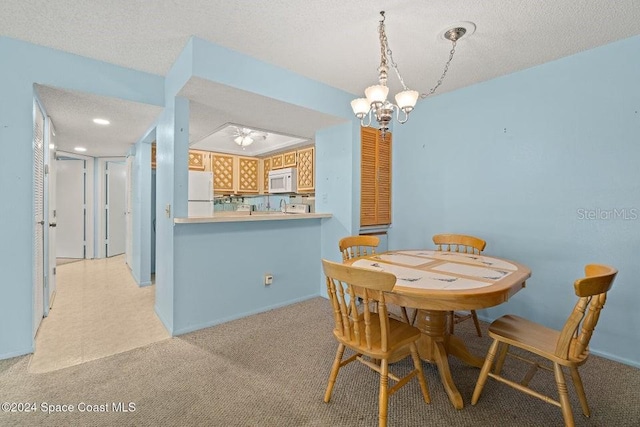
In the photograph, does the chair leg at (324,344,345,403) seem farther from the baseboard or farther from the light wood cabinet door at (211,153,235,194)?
the light wood cabinet door at (211,153,235,194)

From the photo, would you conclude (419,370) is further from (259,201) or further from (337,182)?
(259,201)

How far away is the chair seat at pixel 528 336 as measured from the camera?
1425 mm

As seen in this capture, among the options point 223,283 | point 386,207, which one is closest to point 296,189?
point 386,207

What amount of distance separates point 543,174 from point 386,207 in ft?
5.25

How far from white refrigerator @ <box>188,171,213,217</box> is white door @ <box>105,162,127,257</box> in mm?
3043

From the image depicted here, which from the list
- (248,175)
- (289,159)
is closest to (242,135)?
(289,159)

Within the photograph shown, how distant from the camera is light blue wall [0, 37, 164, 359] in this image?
2082 mm

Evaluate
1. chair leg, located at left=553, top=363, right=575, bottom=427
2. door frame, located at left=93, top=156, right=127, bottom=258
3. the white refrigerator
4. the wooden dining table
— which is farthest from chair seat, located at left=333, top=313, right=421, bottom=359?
door frame, located at left=93, top=156, right=127, bottom=258

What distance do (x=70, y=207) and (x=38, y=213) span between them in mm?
3826

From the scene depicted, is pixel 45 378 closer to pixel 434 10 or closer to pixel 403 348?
pixel 403 348

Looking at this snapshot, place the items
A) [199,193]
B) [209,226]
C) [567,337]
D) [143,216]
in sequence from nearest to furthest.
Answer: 1. [567,337]
2. [209,226]
3. [199,193]
4. [143,216]

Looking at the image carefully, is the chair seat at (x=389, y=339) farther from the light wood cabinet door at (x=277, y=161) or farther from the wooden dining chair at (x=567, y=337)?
the light wood cabinet door at (x=277, y=161)

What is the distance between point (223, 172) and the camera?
18.9 feet

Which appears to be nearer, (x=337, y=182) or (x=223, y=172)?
(x=337, y=182)
